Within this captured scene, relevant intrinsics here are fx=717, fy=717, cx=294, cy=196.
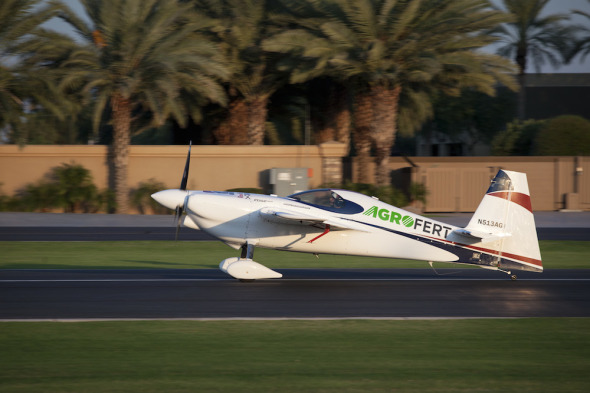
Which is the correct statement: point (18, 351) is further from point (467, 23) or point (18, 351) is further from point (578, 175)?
point (578, 175)

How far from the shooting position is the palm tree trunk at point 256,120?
37.2 m

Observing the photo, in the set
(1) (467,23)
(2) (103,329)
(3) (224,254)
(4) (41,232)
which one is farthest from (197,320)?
(1) (467,23)

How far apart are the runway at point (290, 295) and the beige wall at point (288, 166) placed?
60.3 ft

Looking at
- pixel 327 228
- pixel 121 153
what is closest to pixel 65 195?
pixel 121 153

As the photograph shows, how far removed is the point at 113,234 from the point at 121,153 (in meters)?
Answer: 9.50

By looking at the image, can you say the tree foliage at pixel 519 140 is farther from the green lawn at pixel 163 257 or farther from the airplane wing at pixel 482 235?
the airplane wing at pixel 482 235

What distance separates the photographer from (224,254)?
20.8 metres

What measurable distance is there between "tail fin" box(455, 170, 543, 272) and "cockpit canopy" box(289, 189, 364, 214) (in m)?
2.27

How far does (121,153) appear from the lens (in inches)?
1358

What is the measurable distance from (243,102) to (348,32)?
7.92 meters

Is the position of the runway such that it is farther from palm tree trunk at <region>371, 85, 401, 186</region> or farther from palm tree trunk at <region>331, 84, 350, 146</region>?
palm tree trunk at <region>331, 84, 350, 146</region>

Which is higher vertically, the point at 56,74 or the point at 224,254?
the point at 56,74

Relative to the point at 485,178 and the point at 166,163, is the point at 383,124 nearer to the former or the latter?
the point at 485,178

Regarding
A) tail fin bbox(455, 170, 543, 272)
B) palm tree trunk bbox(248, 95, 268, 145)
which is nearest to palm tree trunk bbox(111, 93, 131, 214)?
palm tree trunk bbox(248, 95, 268, 145)
